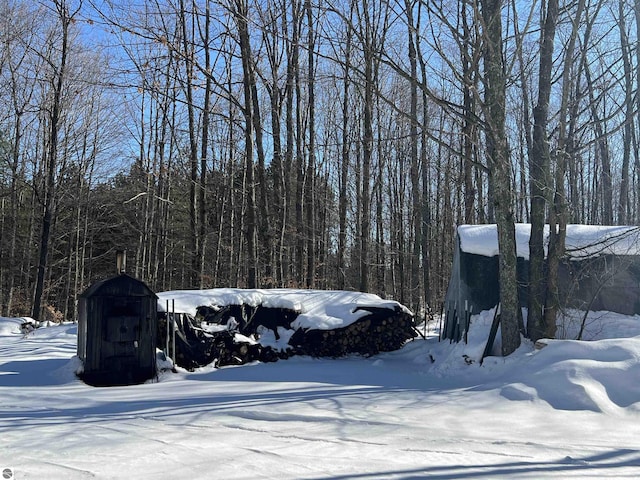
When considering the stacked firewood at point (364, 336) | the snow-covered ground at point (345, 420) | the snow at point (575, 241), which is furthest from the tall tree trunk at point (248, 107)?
the snow at point (575, 241)

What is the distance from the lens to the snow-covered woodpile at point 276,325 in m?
9.98

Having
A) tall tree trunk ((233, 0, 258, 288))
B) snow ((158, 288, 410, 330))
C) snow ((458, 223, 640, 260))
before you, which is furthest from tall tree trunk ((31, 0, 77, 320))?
snow ((458, 223, 640, 260))

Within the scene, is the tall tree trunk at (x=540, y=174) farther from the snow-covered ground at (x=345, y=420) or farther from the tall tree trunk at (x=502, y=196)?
the snow-covered ground at (x=345, y=420)

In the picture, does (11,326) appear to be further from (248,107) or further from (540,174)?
(540,174)

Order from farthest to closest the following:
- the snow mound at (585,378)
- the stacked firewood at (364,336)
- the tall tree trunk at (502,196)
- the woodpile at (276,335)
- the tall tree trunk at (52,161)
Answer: the tall tree trunk at (52,161), the stacked firewood at (364,336), the woodpile at (276,335), the tall tree trunk at (502,196), the snow mound at (585,378)

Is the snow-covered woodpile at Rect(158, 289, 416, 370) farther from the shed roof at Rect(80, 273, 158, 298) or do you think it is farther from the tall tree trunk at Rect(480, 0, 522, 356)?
the tall tree trunk at Rect(480, 0, 522, 356)

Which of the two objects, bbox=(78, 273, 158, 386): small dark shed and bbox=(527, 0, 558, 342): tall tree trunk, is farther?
bbox=(527, 0, 558, 342): tall tree trunk

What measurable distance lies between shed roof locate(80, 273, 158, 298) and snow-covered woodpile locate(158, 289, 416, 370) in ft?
3.49

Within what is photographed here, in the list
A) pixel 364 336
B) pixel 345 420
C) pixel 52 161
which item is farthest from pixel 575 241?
pixel 52 161

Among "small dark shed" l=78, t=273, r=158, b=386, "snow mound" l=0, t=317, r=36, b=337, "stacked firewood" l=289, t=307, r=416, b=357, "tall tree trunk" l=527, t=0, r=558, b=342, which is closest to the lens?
"small dark shed" l=78, t=273, r=158, b=386

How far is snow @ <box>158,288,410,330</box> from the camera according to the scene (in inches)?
415

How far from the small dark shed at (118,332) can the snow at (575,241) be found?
6.19 meters

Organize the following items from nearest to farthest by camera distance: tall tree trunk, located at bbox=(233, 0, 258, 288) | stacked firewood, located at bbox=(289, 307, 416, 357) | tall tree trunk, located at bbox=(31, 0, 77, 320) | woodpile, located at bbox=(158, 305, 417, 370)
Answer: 1. woodpile, located at bbox=(158, 305, 417, 370)
2. stacked firewood, located at bbox=(289, 307, 416, 357)
3. tall tree trunk, located at bbox=(233, 0, 258, 288)
4. tall tree trunk, located at bbox=(31, 0, 77, 320)

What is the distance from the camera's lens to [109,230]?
107 ft
